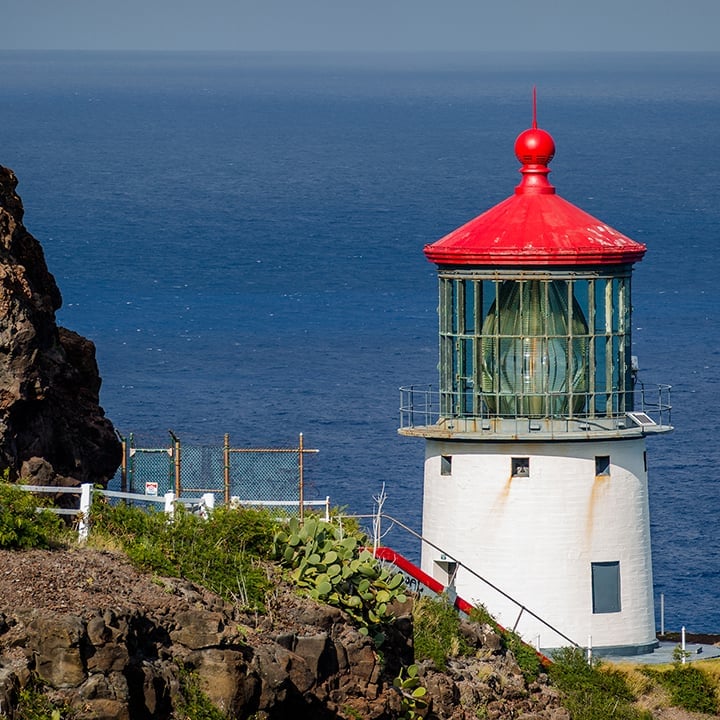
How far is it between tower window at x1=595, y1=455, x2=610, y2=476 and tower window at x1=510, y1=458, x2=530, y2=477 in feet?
2.53

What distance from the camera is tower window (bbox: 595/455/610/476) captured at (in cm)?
2709

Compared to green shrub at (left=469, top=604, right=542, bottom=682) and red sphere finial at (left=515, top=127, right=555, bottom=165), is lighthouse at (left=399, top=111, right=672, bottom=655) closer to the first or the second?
red sphere finial at (left=515, top=127, right=555, bottom=165)

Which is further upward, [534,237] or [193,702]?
[534,237]

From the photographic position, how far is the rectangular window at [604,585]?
27.1 metres

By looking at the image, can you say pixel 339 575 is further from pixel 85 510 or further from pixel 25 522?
pixel 25 522

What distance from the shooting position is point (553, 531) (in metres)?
27.1

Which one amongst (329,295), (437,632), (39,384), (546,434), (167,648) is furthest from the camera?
(329,295)

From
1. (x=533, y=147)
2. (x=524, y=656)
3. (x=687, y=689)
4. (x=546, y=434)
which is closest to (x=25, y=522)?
(x=524, y=656)

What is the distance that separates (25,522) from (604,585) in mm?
9467

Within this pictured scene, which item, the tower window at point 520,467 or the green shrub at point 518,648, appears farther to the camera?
the tower window at point 520,467

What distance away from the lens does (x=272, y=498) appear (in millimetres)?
30422

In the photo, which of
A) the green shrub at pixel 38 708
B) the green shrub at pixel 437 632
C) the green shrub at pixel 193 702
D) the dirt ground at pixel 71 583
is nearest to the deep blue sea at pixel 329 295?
the green shrub at pixel 437 632

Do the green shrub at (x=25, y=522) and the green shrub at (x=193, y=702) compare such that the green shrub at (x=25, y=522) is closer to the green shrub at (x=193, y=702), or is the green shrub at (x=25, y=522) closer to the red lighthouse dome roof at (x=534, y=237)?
the green shrub at (x=193, y=702)

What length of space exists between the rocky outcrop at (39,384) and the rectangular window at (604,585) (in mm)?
5867
